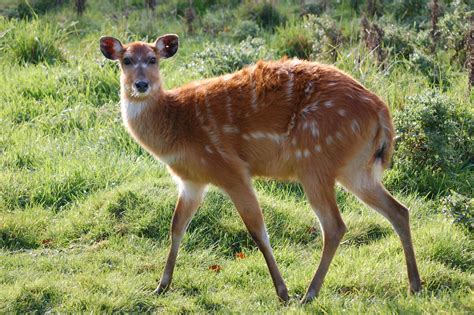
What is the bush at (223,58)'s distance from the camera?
30.5 ft

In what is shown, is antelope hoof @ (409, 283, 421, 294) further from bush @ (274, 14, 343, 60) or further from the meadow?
bush @ (274, 14, 343, 60)

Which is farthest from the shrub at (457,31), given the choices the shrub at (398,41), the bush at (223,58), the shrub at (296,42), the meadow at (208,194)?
the bush at (223,58)

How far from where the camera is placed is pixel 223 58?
9.40 metres

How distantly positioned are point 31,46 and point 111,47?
13.2 feet

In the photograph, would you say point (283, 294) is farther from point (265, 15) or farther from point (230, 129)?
point (265, 15)

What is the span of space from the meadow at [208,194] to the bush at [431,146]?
12 mm

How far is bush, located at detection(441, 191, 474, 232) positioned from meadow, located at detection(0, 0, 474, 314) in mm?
12

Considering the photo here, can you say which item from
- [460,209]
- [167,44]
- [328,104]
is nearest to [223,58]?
[167,44]

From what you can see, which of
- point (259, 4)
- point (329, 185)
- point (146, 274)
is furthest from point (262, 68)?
point (259, 4)

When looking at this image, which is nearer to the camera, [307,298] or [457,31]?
[307,298]

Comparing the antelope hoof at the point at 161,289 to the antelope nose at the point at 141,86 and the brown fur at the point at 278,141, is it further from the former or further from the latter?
the antelope nose at the point at 141,86

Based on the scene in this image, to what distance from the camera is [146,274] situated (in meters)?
6.05

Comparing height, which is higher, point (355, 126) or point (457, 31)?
point (355, 126)

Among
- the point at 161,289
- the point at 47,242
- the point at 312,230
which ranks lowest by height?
the point at 312,230
